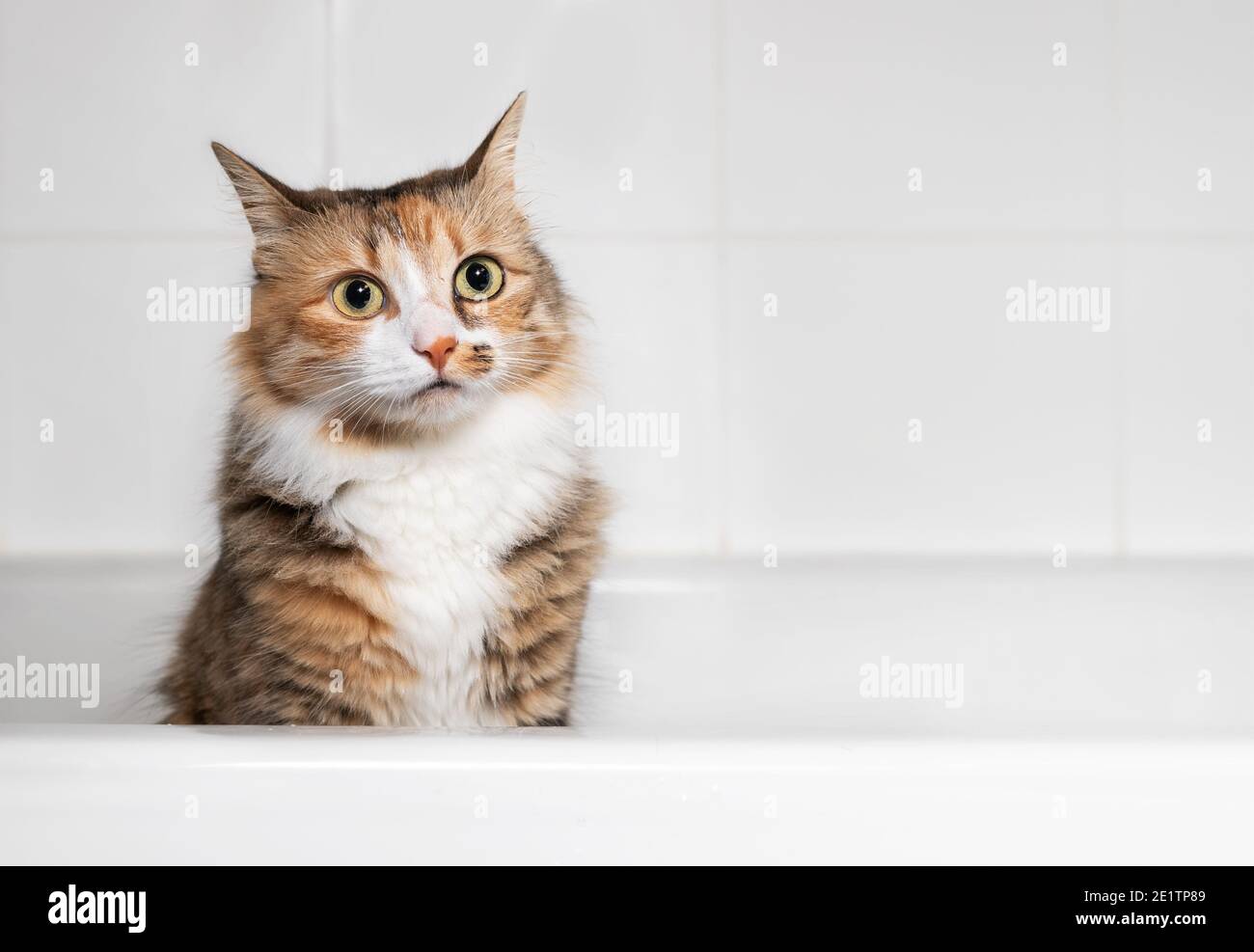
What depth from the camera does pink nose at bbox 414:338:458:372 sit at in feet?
3.83

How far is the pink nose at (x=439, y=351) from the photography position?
1168 millimetres

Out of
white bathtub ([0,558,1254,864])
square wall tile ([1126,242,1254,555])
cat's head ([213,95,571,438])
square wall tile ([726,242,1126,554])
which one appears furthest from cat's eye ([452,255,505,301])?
square wall tile ([1126,242,1254,555])

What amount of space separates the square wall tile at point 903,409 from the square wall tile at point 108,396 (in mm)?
1111

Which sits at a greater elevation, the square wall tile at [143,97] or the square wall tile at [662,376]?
the square wall tile at [143,97]

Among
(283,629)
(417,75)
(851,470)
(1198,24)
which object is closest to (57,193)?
(417,75)

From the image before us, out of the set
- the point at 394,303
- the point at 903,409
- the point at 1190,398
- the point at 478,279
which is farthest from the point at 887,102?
the point at 394,303

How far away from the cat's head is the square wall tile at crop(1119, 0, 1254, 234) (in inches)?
58.0

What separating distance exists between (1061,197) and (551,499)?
56.4 inches

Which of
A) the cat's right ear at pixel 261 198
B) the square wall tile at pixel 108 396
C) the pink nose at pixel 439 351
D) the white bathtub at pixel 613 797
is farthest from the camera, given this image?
the square wall tile at pixel 108 396

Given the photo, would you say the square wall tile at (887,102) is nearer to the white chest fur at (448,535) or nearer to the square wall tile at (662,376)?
the square wall tile at (662,376)

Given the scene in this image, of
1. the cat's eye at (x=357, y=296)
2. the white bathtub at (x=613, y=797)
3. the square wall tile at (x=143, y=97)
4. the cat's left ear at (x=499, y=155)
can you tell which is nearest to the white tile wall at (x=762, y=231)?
the square wall tile at (x=143, y=97)
